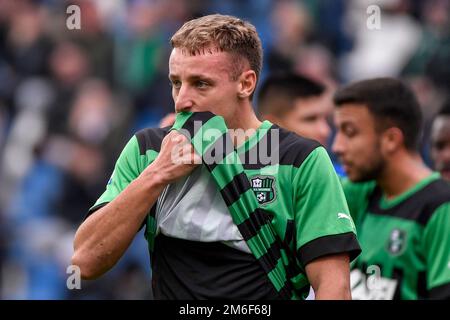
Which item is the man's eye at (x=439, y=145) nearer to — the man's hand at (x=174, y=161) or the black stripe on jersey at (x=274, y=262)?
the black stripe on jersey at (x=274, y=262)

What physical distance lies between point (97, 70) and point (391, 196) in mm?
4700

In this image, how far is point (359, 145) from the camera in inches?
214

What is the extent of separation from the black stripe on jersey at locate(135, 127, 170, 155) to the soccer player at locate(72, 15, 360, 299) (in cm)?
11

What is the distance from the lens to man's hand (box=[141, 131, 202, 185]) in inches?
134

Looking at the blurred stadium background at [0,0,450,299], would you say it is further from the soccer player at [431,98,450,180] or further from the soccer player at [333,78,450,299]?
the soccer player at [333,78,450,299]

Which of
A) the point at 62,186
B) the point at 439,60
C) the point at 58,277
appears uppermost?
the point at 439,60

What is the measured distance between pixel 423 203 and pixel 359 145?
0.52 meters

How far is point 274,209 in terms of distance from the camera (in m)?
3.52

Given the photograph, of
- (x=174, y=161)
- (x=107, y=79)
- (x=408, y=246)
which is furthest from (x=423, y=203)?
(x=107, y=79)

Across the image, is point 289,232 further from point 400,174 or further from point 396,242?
point 400,174

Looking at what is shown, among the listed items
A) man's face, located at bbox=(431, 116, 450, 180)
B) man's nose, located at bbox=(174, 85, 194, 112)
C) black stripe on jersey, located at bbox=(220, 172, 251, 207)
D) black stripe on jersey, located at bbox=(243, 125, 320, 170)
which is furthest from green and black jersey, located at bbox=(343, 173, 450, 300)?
man's nose, located at bbox=(174, 85, 194, 112)
